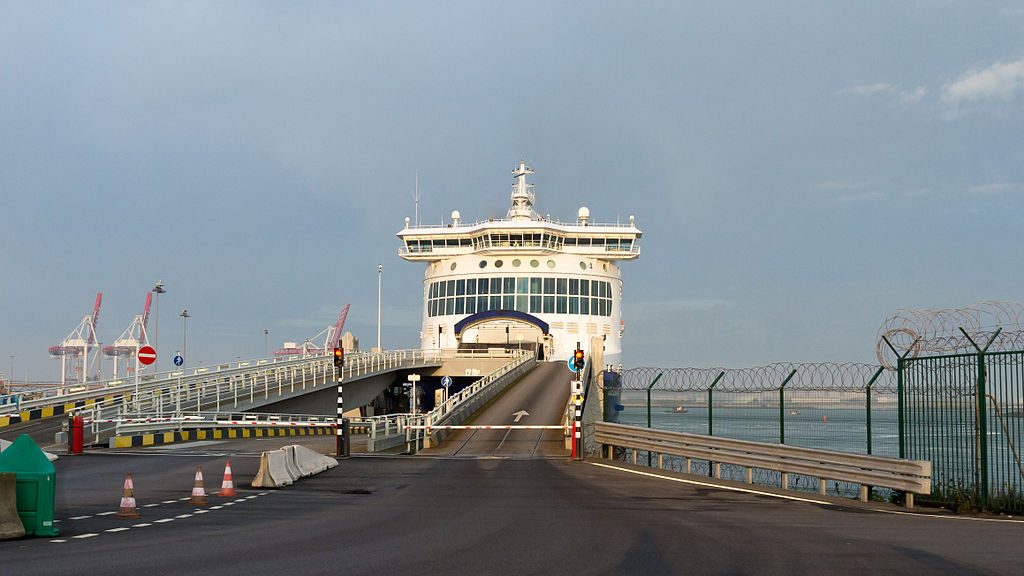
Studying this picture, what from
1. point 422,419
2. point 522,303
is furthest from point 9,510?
point 522,303

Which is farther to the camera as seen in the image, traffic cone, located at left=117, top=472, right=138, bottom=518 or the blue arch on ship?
the blue arch on ship

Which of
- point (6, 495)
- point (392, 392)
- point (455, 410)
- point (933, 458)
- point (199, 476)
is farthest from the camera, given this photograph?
point (392, 392)

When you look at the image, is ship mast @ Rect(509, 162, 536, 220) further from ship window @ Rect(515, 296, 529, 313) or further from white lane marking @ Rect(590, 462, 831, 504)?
white lane marking @ Rect(590, 462, 831, 504)

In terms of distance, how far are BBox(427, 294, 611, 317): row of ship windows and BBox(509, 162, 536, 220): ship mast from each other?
9.92m

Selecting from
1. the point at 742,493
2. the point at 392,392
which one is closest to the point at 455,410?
the point at 742,493

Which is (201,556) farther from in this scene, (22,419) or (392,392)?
(392,392)

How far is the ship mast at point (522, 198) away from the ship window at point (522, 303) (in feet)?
32.2

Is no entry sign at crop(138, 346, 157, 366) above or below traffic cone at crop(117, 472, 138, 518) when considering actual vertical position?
above

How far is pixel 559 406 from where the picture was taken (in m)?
42.8

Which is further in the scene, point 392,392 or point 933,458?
point 392,392

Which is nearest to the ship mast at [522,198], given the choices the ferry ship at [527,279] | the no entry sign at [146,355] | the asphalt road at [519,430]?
the ferry ship at [527,279]

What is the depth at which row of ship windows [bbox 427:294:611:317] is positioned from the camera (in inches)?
3314

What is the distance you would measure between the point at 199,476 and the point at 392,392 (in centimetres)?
6170

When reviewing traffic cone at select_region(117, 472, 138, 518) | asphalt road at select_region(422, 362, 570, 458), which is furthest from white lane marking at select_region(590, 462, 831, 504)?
traffic cone at select_region(117, 472, 138, 518)
